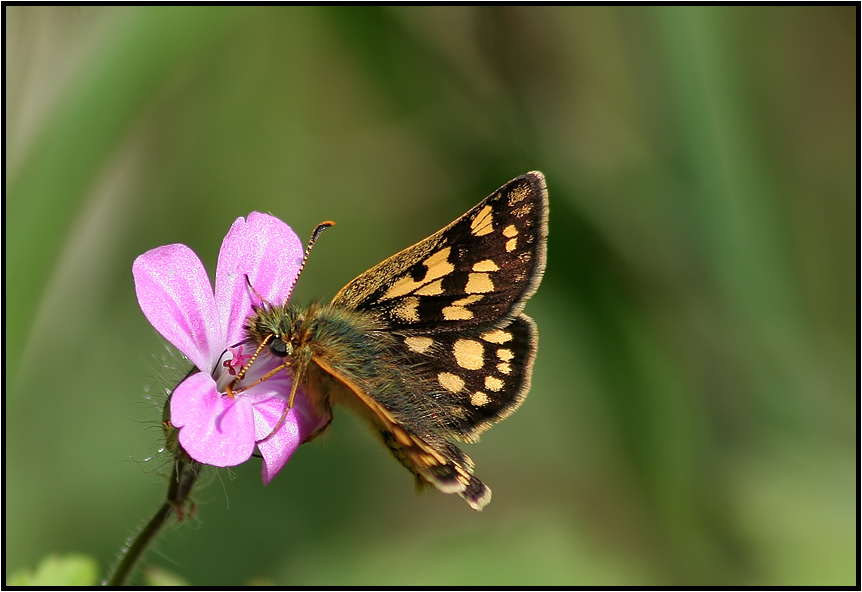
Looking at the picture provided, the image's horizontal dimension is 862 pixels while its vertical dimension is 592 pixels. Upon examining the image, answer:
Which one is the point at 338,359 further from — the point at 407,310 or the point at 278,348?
the point at 407,310

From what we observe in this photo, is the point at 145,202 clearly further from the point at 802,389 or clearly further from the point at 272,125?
the point at 802,389

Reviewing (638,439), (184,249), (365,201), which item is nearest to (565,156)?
(365,201)

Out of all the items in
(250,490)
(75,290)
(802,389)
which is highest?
(75,290)

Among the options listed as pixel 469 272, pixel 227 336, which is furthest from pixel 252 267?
pixel 469 272

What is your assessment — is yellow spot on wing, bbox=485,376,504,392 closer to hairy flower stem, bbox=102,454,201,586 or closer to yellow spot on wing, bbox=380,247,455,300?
yellow spot on wing, bbox=380,247,455,300

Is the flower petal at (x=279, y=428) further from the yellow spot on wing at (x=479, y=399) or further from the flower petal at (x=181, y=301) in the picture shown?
the yellow spot on wing at (x=479, y=399)

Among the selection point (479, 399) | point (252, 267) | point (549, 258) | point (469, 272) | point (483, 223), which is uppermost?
point (252, 267)
